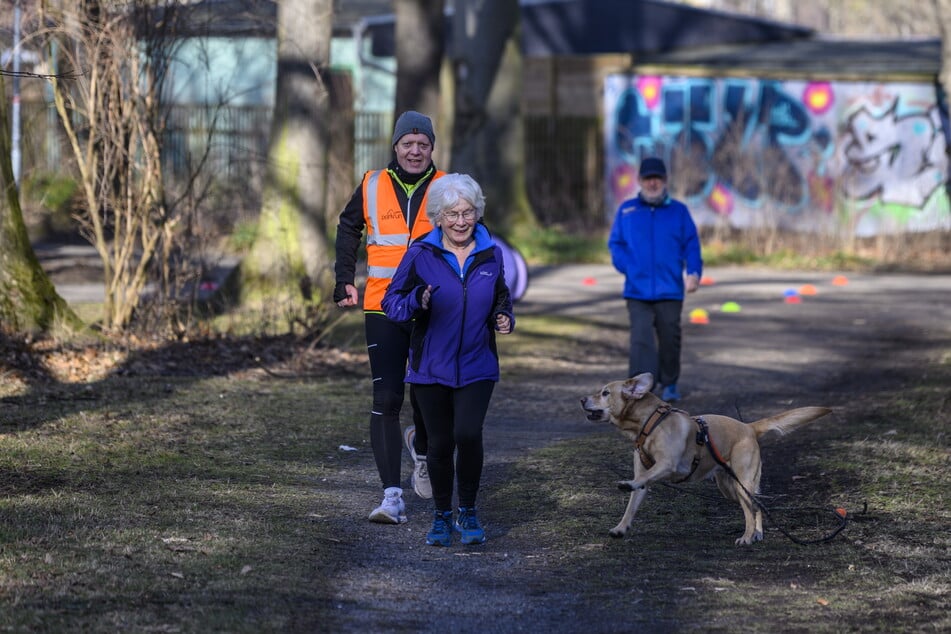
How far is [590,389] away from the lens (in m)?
11.9

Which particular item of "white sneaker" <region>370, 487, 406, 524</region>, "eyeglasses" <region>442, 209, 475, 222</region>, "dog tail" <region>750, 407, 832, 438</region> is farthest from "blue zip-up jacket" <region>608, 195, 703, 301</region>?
"eyeglasses" <region>442, 209, 475, 222</region>

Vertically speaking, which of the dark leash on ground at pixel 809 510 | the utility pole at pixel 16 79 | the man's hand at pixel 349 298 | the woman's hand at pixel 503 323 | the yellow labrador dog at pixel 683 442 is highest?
the utility pole at pixel 16 79

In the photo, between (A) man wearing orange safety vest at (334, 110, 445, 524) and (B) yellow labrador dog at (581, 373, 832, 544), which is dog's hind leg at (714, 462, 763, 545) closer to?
(B) yellow labrador dog at (581, 373, 832, 544)

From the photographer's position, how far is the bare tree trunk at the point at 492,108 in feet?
79.2

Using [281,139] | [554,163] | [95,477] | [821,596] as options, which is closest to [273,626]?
[821,596]

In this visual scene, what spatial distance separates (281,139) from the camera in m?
14.5

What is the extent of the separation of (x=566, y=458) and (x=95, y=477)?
293 centimetres

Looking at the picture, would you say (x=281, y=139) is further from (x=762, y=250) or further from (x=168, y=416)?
(x=762, y=250)

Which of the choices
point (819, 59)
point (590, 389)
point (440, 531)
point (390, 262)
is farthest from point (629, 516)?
point (819, 59)

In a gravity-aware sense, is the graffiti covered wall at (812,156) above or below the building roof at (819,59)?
below

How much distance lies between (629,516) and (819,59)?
946 inches

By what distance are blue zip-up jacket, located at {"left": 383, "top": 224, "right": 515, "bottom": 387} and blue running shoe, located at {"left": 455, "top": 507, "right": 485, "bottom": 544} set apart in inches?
27.7

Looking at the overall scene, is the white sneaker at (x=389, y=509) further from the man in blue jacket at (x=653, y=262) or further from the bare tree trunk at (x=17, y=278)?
the bare tree trunk at (x=17, y=278)

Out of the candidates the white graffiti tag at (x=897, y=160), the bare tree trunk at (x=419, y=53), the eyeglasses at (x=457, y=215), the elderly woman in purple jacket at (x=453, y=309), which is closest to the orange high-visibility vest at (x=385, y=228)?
the elderly woman in purple jacket at (x=453, y=309)
